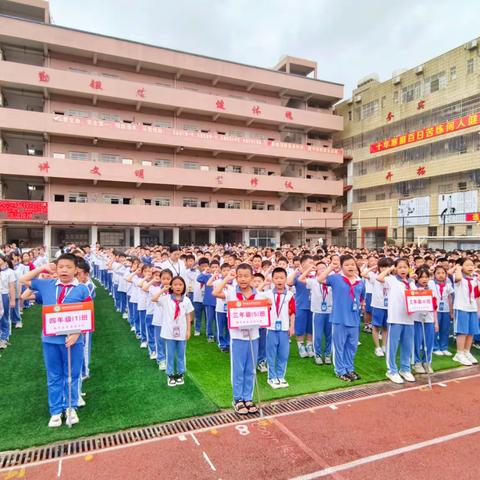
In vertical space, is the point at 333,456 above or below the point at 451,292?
below

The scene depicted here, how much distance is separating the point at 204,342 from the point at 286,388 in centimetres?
283

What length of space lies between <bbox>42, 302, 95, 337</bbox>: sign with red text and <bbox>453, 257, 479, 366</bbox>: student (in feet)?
18.6

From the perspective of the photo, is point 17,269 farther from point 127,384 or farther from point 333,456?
point 333,456

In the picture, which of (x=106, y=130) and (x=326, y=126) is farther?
(x=326, y=126)

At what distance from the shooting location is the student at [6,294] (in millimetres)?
6918

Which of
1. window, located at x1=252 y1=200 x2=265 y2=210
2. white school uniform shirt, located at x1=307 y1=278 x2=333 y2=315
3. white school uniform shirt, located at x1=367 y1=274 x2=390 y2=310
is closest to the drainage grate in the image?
white school uniform shirt, located at x1=307 y1=278 x2=333 y2=315

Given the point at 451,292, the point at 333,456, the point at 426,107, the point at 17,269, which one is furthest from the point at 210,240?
the point at 333,456

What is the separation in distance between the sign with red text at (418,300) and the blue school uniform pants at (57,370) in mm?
4252

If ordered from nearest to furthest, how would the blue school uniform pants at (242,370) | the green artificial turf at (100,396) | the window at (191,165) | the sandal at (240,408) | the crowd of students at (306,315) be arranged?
the green artificial turf at (100,396)
the sandal at (240,408)
the blue school uniform pants at (242,370)
the crowd of students at (306,315)
the window at (191,165)

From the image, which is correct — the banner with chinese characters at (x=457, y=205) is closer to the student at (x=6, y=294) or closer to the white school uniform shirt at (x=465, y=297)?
the white school uniform shirt at (x=465, y=297)

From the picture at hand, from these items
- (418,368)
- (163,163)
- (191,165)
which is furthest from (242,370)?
(191,165)

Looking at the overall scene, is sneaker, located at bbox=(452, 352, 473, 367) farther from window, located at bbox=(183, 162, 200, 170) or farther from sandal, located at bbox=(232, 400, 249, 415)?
window, located at bbox=(183, 162, 200, 170)

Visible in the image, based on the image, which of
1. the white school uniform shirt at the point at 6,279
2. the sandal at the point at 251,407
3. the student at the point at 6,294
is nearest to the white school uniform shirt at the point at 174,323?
the sandal at the point at 251,407

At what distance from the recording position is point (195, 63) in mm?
29594
